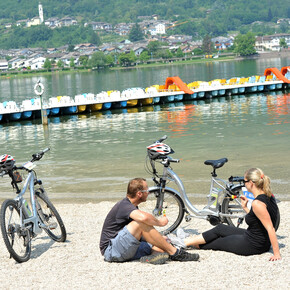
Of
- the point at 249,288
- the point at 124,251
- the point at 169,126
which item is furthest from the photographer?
the point at 169,126

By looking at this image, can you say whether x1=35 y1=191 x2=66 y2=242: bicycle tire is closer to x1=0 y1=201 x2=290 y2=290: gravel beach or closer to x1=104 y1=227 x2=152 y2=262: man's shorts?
x1=0 y1=201 x2=290 y2=290: gravel beach

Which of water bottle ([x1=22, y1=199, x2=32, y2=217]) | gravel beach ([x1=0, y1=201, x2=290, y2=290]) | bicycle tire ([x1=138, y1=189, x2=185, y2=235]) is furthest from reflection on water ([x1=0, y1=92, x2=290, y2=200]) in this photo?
water bottle ([x1=22, y1=199, x2=32, y2=217])

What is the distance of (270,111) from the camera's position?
121 ft

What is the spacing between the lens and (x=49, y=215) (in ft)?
30.1

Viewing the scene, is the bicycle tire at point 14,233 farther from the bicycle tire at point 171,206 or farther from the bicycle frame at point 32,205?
the bicycle tire at point 171,206

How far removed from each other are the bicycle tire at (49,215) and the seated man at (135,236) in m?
1.25

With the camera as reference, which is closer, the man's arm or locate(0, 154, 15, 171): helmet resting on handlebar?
the man's arm

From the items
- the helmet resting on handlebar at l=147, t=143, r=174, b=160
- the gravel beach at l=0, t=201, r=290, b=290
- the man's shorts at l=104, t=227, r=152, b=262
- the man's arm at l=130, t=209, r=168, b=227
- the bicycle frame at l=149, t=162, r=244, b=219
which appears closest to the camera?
the gravel beach at l=0, t=201, r=290, b=290

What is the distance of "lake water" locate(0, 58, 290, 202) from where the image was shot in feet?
53.7

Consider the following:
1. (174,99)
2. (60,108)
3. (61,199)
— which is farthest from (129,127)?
(61,199)

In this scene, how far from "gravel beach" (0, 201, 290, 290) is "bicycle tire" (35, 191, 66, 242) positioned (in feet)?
0.58

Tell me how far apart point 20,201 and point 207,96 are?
40.3 metres

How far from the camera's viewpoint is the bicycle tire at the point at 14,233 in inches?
320

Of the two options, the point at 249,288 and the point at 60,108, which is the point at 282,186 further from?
the point at 60,108
